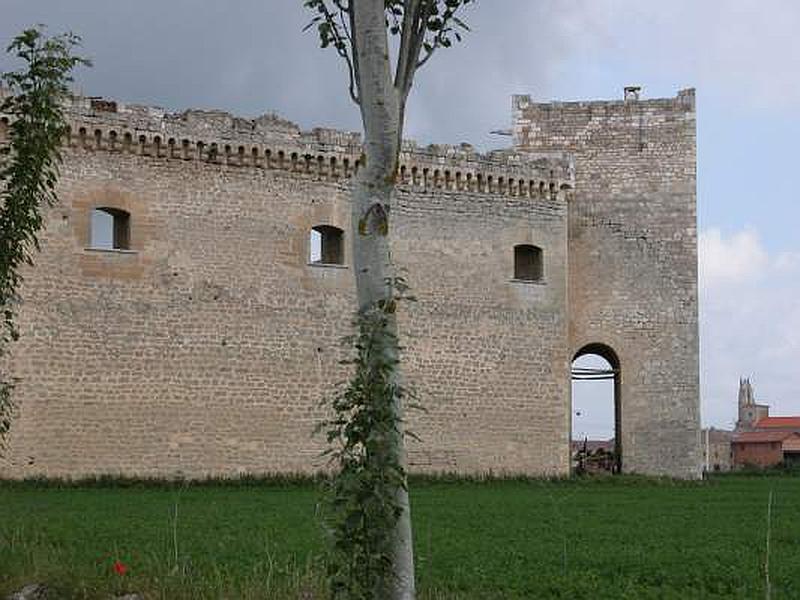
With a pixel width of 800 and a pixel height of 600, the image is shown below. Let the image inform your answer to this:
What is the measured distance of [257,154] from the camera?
912 inches

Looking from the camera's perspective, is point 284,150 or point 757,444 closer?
point 284,150

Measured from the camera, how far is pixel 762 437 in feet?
263

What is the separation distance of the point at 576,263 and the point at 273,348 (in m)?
7.36

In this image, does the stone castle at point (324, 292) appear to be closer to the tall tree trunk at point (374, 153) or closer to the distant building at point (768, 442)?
the tall tree trunk at point (374, 153)

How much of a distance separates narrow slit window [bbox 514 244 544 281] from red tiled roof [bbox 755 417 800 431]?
Answer: 201 ft

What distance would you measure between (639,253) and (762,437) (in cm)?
5652

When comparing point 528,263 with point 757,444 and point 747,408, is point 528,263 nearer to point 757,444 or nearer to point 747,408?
point 757,444

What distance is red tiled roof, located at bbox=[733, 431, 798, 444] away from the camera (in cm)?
7900

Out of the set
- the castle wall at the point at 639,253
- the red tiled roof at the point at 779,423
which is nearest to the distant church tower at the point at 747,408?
the red tiled roof at the point at 779,423

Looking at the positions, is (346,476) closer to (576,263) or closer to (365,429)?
(365,429)

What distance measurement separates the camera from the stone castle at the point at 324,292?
21297 mm

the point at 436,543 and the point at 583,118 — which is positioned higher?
the point at 583,118

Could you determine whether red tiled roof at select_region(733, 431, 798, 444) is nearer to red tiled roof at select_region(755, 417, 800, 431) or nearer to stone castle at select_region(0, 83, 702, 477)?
red tiled roof at select_region(755, 417, 800, 431)

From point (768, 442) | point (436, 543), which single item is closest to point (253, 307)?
point (436, 543)
